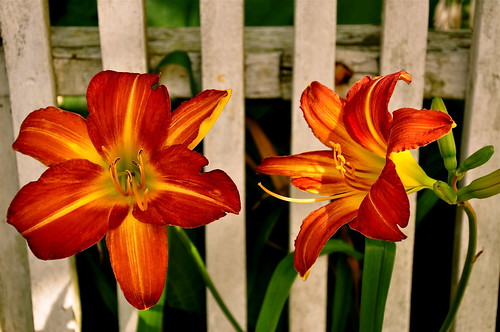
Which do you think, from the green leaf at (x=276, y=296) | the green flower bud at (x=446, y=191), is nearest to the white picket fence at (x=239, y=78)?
the green leaf at (x=276, y=296)

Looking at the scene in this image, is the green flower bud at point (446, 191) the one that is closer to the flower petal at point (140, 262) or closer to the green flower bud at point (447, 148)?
the green flower bud at point (447, 148)

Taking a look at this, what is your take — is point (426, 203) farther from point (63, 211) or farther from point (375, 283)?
point (63, 211)

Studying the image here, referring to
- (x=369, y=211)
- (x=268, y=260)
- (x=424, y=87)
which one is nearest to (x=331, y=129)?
(x=369, y=211)

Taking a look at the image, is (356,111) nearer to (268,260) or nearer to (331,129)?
(331,129)

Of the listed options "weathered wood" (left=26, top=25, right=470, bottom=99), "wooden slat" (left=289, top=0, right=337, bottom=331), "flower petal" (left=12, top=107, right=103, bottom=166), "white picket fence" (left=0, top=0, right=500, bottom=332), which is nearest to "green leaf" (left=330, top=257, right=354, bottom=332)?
"white picket fence" (left=0, top=0, right=500, bottom=332)

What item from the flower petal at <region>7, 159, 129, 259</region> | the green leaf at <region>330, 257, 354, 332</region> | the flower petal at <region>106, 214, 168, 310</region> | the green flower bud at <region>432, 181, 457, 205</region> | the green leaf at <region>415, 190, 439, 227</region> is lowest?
the green leaf at <region>330, 257, 354, 332</region>

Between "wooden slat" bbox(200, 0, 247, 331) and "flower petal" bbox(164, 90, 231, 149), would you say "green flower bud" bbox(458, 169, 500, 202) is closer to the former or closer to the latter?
"flower petal" bbox(164, 90, 231, 149)
